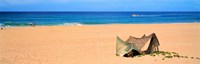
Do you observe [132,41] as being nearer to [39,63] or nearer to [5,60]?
[39,63]

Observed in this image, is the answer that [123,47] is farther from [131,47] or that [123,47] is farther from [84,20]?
[84,20]

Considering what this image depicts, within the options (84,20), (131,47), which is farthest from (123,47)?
(84,20)

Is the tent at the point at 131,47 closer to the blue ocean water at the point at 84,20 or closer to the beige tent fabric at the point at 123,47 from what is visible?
the beige tent fabric at the point at 123,47

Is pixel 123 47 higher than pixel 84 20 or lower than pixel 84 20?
lower

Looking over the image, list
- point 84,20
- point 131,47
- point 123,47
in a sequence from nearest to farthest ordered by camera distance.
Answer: point 131,47
point 123,47
point 84,20

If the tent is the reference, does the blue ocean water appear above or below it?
above

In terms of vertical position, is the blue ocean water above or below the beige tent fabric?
above

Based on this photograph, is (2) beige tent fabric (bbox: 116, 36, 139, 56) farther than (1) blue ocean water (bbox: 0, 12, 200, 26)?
No

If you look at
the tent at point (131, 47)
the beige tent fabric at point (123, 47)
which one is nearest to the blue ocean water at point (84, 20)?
the tent at point (131, 47)

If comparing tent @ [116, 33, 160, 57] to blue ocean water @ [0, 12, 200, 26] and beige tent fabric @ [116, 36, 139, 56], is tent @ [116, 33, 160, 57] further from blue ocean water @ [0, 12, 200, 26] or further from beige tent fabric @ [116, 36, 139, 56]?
blue ocean water @ [0, 12, 200, 26]

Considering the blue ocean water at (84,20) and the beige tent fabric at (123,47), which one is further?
the blue ocean water at (84,20)

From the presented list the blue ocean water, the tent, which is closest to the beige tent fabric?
the tent

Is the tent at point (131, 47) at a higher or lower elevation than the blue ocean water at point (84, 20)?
lower

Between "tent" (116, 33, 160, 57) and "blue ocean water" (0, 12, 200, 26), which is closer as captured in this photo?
"tent" (116, 33, 160, 57)
